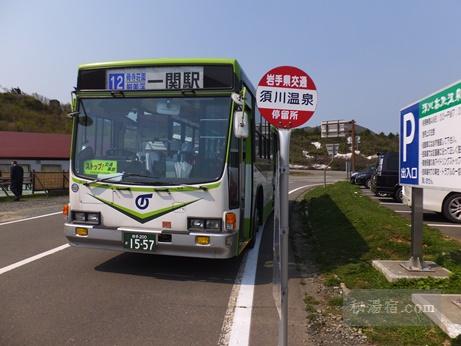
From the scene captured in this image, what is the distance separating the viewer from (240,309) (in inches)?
201

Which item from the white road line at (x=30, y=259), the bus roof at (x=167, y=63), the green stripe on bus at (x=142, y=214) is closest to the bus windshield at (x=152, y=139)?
the green stripe on bus at (x=142, y=214)

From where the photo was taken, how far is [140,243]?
611cm

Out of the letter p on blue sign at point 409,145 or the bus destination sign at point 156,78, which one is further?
the bus destination sign at point 156,78

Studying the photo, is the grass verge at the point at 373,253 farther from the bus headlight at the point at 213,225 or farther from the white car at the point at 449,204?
the white car at the point at 449,204

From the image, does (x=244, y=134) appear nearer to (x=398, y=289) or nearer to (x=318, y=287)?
(x=318, y=287)

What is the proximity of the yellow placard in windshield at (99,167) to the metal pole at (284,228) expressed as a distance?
3269mm

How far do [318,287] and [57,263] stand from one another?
413 centimetres

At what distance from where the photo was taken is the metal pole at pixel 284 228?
3610 mm

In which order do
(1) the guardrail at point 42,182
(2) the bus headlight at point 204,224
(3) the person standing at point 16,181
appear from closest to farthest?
(2) the bus headlight at point 204,224 → (3) the person standing at point 16,181 → (1) the guardrail at point 42,182

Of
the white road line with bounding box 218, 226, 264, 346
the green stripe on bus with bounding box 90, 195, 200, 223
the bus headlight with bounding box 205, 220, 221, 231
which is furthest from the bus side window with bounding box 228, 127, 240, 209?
the white road line with bounding box 218, 226, 264, 346

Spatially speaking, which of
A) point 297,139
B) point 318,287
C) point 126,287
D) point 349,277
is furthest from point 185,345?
point 297,139

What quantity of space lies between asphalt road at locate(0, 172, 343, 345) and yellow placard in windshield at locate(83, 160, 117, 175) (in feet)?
4.91

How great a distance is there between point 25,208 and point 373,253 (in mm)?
13346

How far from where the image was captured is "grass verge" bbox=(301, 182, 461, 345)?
4230 mm
